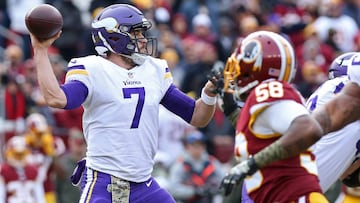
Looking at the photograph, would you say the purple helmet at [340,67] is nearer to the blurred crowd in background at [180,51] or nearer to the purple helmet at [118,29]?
the purple helmet at [118,29]

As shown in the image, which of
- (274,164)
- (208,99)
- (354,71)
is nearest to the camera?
(274,164)

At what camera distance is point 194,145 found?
12.7m

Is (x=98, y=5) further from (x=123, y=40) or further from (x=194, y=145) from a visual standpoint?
(x=123, y=40)

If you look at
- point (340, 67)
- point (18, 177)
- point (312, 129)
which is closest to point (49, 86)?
point (312, 129)

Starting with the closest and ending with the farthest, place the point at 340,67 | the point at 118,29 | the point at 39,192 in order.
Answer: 1. the point at 118,29
2. the point at 340,67
3. the point at 39,192

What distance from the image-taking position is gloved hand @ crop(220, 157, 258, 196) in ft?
19.0

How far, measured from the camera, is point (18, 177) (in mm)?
13117

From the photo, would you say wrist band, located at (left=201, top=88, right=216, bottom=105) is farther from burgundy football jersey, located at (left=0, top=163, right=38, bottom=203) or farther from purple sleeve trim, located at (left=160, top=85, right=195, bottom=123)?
burgundy football jersey, located at (left=0, top=163, right=38, bottom=203)

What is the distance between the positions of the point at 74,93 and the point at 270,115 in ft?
4.75

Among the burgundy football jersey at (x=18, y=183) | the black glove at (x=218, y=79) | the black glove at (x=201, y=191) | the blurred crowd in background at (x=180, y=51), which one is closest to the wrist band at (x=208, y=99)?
the black glove at (x=218, y=79)

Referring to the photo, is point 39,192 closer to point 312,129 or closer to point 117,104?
point 117,104

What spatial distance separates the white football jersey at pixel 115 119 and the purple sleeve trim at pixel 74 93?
0.16 feet

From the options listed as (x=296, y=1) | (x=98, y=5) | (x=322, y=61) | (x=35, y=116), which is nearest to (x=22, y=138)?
(x=35, y=116)

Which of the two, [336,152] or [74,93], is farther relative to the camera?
[336,152]
